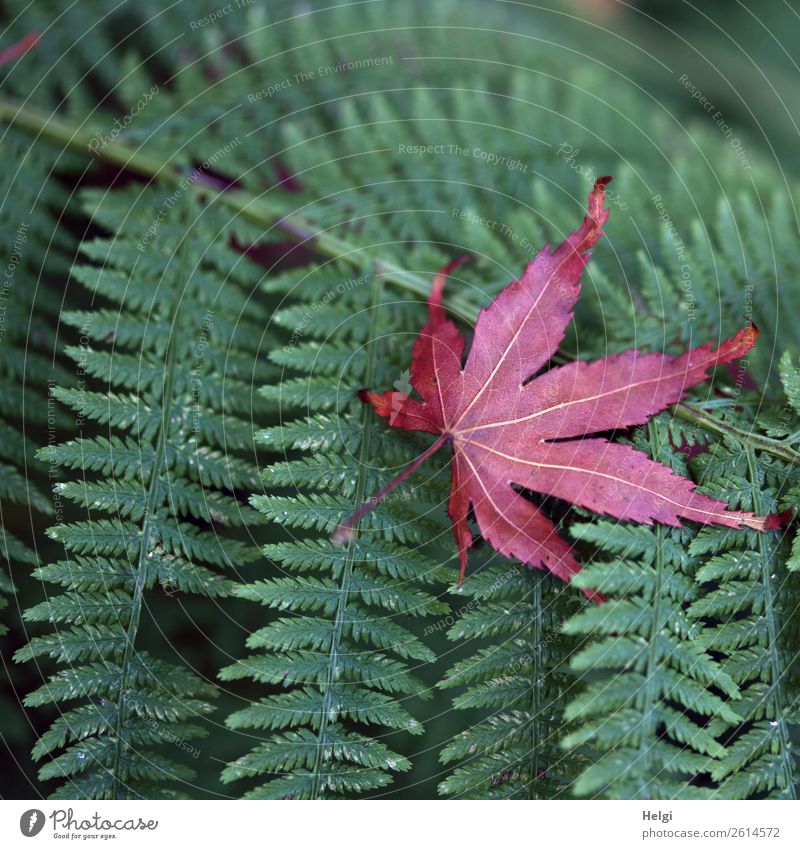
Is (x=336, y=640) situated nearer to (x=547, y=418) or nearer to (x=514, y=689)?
(x=514, y=689)

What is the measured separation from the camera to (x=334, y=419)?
3.19ft

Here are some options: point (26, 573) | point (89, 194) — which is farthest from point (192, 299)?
point (26, 573)

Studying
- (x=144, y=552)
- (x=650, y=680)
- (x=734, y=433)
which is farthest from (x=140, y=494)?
(x=734, y=433)

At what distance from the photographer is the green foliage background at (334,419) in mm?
865

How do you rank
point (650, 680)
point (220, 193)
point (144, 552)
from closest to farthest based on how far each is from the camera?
point (650, 680) → point (144, 552) → point (220, 193)

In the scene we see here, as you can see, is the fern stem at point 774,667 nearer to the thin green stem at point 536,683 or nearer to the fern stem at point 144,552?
the thin green stem at point 536,683

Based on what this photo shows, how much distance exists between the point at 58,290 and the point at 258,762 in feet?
2.75

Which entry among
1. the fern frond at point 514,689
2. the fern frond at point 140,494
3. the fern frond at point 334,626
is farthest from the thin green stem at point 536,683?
the fern frond at point 140,494

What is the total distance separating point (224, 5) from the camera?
4.24 feet

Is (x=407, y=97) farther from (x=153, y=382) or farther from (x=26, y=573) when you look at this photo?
(x=26, y=573)

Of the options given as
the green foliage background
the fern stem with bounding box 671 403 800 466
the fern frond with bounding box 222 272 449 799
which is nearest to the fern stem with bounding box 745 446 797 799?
the green foliage background

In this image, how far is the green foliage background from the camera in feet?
2.84

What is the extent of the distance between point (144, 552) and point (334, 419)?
316mm

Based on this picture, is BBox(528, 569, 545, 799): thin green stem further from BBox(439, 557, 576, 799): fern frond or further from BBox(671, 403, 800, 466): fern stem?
BBox(671, 403, 800, 466): fern stem
